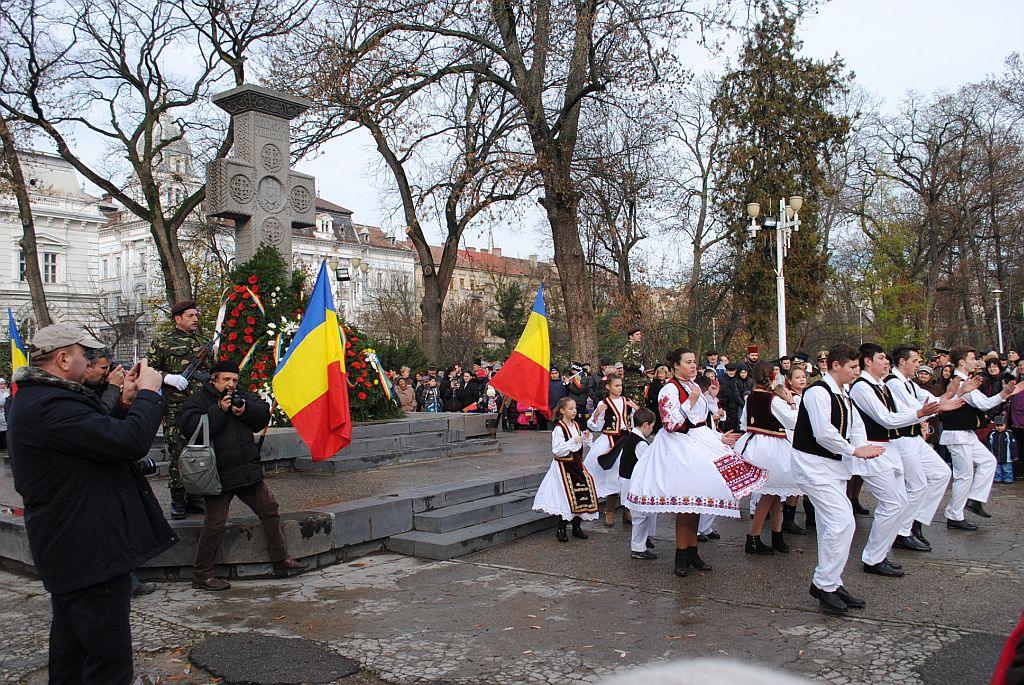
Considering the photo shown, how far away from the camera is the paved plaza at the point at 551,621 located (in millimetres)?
4863

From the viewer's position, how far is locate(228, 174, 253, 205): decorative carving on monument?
11734 millimetres

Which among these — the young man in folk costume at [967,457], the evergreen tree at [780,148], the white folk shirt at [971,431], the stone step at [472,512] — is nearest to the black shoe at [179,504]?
the stone step at [472,512]

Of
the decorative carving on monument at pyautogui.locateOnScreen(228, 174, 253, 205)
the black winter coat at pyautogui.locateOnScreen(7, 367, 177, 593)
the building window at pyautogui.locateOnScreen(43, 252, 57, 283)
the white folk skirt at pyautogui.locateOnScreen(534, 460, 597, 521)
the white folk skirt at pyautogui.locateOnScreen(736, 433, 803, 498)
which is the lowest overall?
the white folk skirt at pyautogui.locateOnScreen(534, 460, 597, 521)

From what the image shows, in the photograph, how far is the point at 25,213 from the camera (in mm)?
21375

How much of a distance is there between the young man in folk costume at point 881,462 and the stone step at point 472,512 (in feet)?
12.1

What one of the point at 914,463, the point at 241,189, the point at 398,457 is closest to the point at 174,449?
the point at 398,457

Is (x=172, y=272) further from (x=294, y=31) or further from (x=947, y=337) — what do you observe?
(x=947, y=337)

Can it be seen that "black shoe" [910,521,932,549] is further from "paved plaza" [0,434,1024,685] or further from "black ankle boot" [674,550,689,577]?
"black ankle boot" [674,550,689,577]

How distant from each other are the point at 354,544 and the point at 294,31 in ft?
55.5

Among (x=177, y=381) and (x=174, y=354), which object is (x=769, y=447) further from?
(x=174, y=354)

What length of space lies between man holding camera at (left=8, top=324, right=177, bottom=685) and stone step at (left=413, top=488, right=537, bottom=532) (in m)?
4.53

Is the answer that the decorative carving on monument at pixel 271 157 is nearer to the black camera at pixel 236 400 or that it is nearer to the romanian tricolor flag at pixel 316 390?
the romanian tricolor flag at pixel 316 390

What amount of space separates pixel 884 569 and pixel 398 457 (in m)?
6.84

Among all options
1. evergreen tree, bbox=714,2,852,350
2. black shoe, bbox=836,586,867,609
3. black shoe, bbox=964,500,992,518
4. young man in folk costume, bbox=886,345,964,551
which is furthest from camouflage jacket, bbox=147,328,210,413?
evergreen tree, bbox=714,2,852,350
